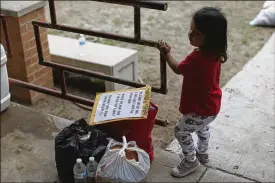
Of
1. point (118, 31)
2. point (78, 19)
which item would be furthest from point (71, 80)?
point (78, 19)

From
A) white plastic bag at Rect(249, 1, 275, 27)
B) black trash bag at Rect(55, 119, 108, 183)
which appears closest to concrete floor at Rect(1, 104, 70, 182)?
black trash bag at Rect(55, 119, 108, 183)

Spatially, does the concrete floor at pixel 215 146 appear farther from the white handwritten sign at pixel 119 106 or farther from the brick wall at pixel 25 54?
the brick wall at pixel 25 54

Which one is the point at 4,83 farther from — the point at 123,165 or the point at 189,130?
the point at 189,130

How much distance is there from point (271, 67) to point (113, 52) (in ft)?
5.21

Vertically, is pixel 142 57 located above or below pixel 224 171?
below

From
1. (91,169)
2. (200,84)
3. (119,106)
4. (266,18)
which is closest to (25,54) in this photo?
(119,106)

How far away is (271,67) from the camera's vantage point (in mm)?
4414

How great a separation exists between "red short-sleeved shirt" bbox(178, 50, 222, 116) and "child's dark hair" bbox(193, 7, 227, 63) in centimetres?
5

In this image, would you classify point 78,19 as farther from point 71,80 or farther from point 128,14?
point 71,80

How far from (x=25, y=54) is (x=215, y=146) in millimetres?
2001

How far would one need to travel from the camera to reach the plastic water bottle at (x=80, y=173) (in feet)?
7.94

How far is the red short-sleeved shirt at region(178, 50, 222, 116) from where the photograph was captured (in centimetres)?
233

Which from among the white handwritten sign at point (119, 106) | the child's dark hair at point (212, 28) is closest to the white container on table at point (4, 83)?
the white handwritten sign at point (119, 106)

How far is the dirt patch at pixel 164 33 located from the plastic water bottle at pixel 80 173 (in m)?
1.00
